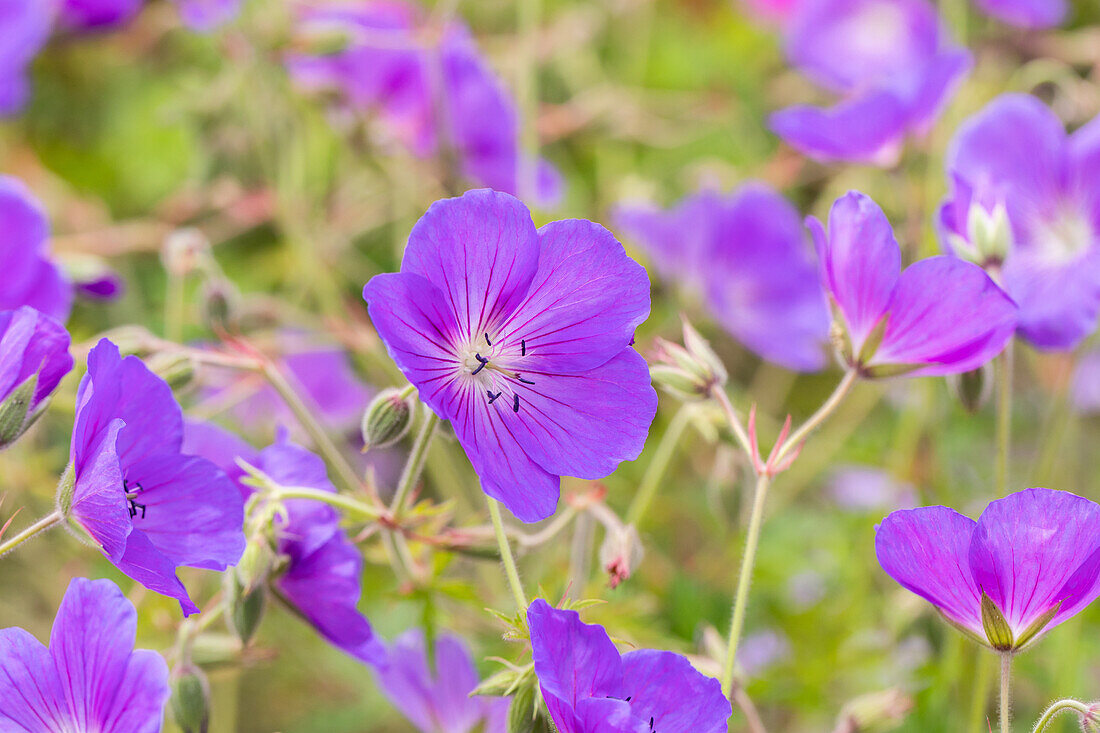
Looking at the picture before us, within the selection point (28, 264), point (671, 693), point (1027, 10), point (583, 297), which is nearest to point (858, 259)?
point (583, 297)

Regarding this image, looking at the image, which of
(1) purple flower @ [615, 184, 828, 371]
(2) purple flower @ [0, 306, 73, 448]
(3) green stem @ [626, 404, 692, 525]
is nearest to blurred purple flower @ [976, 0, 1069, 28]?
(1) purple flower @ [615, 184, 828, 371]

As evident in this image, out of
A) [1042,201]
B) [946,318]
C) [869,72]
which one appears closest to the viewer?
[946,318]

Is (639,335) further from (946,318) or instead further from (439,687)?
(946,318)

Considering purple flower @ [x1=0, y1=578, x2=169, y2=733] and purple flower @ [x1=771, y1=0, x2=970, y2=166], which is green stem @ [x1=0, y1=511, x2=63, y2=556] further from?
purple flower @ [x1=771, y1=0, x2=970, y2=166]

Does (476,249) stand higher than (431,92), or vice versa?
(476,249)

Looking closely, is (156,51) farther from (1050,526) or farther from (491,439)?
(1050,526)

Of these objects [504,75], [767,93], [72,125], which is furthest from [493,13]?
[72,125]

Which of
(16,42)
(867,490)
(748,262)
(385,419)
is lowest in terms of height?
(867,490)
